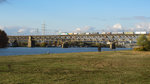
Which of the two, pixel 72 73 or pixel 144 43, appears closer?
pixel 72 73

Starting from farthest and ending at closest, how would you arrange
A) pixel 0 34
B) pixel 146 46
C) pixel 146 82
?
pixel 0 34 → pixel 146 46 → pixel 146 82

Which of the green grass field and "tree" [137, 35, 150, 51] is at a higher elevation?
"tree" [137, 35, 150, 51]

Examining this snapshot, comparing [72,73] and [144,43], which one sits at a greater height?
[144,43]

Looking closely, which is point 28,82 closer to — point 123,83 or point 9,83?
point 9,83

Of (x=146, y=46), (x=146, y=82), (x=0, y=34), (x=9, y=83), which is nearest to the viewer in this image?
(x=9, y=83)

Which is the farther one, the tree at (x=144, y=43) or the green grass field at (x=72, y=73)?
the tree at (x=144, y=43)

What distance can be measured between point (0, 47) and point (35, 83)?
447 ft

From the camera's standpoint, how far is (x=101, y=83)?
607 inches

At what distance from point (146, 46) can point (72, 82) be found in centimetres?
9349

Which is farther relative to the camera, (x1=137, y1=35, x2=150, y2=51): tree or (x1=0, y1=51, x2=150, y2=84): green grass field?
(x1=137, y1=35, x2=150, y2=51): tree

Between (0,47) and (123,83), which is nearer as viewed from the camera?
(123,83)

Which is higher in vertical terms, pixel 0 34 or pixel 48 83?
pixel 0 34

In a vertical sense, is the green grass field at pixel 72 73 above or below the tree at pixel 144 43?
below

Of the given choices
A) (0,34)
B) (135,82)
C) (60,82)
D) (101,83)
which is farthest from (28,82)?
(0,34)
